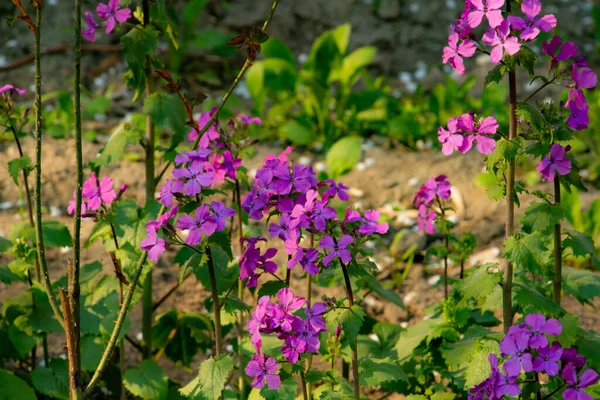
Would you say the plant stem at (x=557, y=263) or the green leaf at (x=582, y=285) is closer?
the plant stem at (x=557, y=263)

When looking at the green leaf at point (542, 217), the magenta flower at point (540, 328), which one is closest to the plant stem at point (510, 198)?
the green leaf at point (542, 217)

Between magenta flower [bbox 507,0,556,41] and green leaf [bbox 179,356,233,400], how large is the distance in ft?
3.33

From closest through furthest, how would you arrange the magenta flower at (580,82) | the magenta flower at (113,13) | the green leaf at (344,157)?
the magenta flower at (580,82), the magenta flower at (113,13), the green leaf at (344,157)

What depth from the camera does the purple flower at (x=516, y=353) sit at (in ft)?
5.35

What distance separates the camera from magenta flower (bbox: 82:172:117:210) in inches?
85.9

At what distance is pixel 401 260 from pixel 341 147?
2.39 feet

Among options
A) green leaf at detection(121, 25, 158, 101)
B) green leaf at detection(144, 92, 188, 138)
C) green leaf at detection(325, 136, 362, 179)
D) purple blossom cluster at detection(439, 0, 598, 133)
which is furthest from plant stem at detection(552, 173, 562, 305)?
green leaf at detection(325, 136, 362, 179)

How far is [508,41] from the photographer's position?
1.74 meters

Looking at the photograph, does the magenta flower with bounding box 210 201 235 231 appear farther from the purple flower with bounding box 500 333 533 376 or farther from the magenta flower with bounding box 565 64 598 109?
the magenta flower with bounding box 565 64 598 109

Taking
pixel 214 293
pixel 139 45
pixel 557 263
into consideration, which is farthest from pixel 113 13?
pixel 557 263

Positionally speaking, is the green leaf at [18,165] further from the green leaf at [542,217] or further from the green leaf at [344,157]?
the green leaf at [344,157]

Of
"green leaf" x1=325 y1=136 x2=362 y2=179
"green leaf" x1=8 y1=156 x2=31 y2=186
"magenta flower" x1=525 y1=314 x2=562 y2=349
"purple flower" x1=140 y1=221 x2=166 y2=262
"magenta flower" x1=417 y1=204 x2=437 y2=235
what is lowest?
"magenta flower" x1=525 y1=314 x2=562 y2=349

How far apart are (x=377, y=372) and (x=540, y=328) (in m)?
0.47

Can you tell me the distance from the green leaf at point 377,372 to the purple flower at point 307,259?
35 cm
